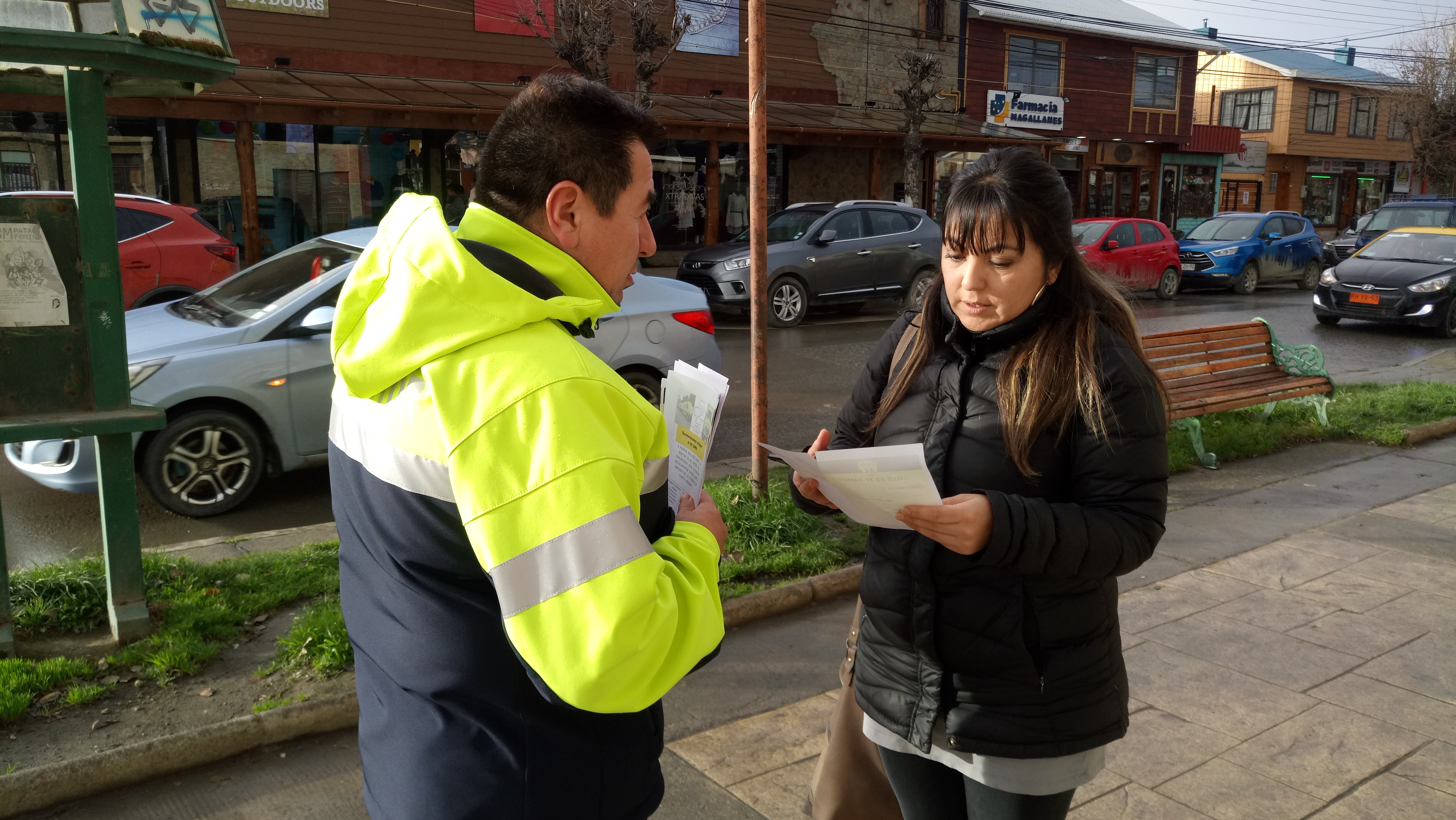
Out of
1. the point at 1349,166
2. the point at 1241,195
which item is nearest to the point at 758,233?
the point at 1241,195

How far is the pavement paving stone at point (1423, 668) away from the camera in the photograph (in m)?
4.13

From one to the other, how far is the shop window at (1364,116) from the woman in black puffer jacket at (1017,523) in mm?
50294

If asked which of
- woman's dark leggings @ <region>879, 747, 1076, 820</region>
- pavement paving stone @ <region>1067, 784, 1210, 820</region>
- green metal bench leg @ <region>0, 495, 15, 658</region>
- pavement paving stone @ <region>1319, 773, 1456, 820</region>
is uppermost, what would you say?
woman's dark leggings @ <region>879, 747, 1076, 820</region>

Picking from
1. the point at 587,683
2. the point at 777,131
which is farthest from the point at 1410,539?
the point at 777,131

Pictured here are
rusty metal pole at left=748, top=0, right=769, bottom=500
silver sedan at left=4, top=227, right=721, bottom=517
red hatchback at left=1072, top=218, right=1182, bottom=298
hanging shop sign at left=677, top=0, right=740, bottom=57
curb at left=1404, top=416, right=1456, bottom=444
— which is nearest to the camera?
rusty metal pole at left=748, top=0, right=769, bottom=500

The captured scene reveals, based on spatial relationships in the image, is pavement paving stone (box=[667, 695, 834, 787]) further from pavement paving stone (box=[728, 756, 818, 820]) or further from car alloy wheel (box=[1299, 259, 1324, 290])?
A: car alloy wheel (box=[1299, 259, 1324, 290])

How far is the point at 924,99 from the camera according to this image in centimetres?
2295

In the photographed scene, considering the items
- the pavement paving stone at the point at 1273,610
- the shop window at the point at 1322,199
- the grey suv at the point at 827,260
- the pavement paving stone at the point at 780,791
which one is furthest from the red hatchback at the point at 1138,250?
the shop window at the point at 1322,199

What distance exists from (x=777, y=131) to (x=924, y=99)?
3.42 metres

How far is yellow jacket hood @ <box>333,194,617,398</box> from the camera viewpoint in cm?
140

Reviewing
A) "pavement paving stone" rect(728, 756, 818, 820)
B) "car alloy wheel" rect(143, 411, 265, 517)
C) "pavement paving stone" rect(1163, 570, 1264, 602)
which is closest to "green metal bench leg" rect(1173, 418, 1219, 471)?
"pavement paving stone" rect(1163, 570, 1264, 602)

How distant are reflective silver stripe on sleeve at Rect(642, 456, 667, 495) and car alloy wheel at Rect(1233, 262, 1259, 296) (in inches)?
891

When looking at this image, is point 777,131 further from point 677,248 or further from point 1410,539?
point 1410,539

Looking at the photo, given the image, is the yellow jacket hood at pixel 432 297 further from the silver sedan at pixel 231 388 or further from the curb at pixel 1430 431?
the curb at pixel 1430 431
